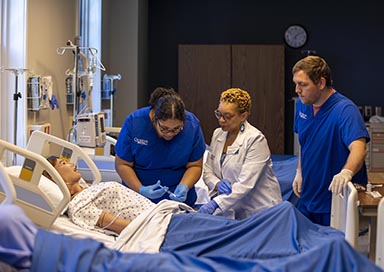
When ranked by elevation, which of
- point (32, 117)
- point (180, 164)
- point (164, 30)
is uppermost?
point (164, 30)

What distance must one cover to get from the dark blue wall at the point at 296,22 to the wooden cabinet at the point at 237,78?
54 cm

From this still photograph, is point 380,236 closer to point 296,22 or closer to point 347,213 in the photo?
point 347,213

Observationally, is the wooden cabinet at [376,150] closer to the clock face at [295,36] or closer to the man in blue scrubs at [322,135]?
the clock face at [295,36]

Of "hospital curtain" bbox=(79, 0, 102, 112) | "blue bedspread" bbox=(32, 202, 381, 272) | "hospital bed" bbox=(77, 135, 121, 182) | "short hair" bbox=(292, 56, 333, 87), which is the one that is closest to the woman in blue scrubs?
"blue bedspread" bbox=(32, 202, 381, 272)

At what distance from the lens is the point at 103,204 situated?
2379 mm

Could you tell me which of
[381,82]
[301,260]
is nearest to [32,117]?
[301,260]

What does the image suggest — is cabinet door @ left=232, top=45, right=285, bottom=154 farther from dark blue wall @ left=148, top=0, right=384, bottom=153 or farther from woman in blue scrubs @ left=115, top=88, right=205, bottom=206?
woman in blue scrubs @ left=115, top=88, right=205, bottom=206

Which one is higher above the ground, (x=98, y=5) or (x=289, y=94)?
(x=98, y=5)

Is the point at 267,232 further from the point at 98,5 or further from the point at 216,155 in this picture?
the point at 98,5

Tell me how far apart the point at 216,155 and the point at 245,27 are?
14.2ft

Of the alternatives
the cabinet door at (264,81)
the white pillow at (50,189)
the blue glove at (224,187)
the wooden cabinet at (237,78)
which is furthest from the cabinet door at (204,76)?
the white pillow at (50,189)

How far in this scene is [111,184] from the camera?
→ 244 centimetres

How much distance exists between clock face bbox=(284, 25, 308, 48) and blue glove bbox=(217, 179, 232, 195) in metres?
4.42

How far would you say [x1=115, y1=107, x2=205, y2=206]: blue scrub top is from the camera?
2621 mm
